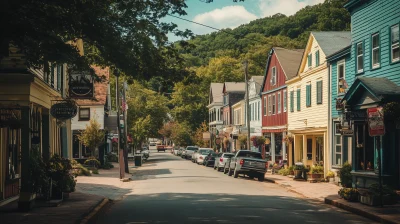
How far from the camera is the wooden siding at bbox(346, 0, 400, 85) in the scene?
65.7 feet

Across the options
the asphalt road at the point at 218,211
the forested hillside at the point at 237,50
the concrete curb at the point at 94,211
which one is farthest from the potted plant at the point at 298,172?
the forested hillside at the point at 237,50

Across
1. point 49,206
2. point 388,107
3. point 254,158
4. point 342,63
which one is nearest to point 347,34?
point 342,63

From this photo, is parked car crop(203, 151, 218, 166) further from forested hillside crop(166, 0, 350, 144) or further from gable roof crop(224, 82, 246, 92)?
forested hillside crop(166, 0, 350, 144)

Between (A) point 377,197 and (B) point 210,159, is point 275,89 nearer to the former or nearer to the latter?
(B) point 210,159

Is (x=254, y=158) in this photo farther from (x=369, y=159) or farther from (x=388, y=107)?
(x=388, y=107)

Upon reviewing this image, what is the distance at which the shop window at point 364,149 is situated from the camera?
2117 centimetres

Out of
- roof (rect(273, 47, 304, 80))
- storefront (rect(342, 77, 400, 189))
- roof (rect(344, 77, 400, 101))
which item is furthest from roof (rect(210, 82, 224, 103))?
roof (rect(344, 77, 400, 101))

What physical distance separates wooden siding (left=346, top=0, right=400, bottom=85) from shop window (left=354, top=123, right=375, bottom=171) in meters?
2.27

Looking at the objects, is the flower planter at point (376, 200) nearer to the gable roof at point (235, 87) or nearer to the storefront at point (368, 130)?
the storefront at point (368, 130)

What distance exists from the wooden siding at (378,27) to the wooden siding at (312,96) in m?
7.40

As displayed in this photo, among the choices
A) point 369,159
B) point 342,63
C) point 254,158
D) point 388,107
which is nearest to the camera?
point 388,107

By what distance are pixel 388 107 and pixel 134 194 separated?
11.3 m

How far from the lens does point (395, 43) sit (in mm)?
19984

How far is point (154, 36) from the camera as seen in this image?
608 inches
